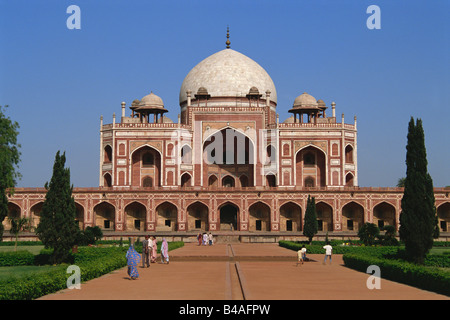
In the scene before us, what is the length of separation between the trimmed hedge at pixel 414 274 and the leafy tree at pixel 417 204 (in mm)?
2007

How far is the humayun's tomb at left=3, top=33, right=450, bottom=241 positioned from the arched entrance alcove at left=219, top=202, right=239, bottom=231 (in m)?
0.08

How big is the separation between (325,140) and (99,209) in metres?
17.6

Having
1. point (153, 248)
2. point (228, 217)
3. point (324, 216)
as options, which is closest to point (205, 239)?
point (228, 217)

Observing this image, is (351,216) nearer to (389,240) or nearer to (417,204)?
(389,240)

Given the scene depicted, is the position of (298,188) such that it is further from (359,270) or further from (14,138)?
(359,270)

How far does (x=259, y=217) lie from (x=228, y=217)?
3.23m

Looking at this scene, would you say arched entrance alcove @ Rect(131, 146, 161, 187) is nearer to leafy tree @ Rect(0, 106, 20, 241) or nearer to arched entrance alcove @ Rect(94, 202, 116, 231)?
arched entrance alcove @ Rect(94, 202, 116, 231)

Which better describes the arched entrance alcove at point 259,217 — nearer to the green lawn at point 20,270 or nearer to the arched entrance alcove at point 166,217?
the arched entrance alcove at point 166,217

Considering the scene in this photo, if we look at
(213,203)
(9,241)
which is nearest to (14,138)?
(9,241)

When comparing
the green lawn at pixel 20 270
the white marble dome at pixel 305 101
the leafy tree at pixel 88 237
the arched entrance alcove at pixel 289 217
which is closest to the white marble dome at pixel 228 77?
the white marble dome at pixel 305 101

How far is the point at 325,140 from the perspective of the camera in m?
46.6

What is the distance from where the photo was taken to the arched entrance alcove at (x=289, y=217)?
43.4m

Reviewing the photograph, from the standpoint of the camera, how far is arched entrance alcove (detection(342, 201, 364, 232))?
142 feet

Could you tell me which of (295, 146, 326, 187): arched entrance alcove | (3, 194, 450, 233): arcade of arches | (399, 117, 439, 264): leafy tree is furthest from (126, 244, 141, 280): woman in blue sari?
(295, 146, 326, 187): arched entrance alcove
